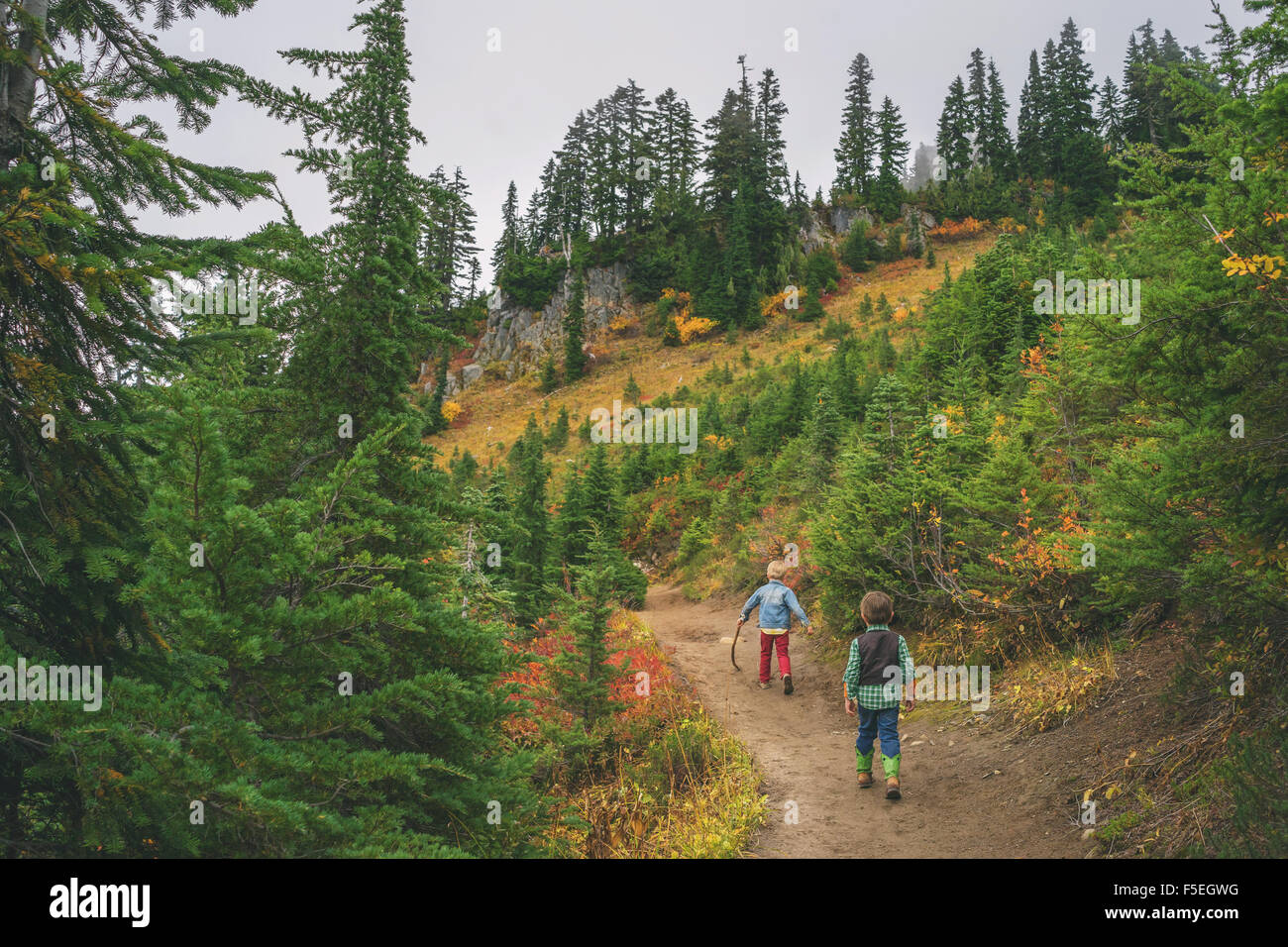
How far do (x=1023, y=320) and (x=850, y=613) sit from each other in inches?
354

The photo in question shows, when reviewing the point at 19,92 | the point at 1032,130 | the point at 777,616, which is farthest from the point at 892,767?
the point at 1032,130

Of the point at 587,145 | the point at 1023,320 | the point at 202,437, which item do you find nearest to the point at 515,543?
the point at 1023,320

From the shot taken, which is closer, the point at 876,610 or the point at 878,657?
the point at 878,657

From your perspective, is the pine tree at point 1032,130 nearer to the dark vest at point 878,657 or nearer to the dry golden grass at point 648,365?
the dry golden grass at point 648,365

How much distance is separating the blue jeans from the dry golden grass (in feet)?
103

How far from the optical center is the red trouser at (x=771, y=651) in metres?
10.6

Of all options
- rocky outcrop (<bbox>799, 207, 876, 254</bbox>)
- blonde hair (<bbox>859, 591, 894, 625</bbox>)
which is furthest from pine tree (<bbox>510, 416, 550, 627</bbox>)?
rocky outcrop (<bbox>799, 207, 876, 254</bbox>)

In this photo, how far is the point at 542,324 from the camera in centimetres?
5609

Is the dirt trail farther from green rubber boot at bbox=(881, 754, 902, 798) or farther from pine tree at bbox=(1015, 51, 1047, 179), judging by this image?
pine tree at bbox=(1015, 51, 1047, 179)

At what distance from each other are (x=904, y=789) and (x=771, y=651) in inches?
159

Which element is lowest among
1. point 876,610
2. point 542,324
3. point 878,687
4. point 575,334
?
point 878,687

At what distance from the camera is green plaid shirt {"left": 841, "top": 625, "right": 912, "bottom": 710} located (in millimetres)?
6784

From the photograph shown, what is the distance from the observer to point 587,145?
6612 cm

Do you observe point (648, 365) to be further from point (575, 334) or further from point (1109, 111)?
point (1109, 111)
